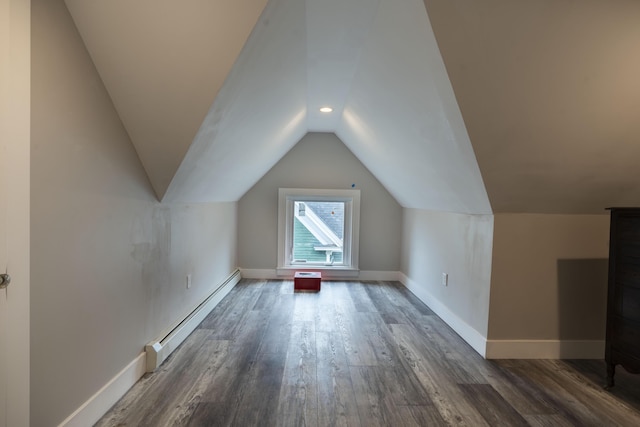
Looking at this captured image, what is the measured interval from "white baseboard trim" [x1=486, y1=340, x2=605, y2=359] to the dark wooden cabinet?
1.42 ft

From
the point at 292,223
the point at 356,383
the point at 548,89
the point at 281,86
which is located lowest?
the point at 356,383

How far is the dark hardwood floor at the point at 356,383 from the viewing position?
70.5 inches

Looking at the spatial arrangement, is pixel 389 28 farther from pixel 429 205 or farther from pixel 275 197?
pixel 275 197

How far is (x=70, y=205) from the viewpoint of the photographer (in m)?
1.49

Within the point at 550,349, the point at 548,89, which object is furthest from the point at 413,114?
the point at 550,349

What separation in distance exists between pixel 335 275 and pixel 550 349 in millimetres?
2830

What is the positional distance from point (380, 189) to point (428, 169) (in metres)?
2.09

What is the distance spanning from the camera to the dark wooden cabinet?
6.38ft

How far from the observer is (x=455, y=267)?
313cm

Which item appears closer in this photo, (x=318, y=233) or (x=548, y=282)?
(x=548, y=282)

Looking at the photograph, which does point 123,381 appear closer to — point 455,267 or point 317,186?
point 455,267

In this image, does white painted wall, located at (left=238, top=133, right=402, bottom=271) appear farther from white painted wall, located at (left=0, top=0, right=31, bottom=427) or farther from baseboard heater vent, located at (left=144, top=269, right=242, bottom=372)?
white painted wall, located at (left=0, top=0, right=31, bottom=427)

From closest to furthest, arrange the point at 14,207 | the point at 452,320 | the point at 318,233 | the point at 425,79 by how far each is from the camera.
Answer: the point at 14,207
the point at 425,79
the point at 452,320
the point at 318,233

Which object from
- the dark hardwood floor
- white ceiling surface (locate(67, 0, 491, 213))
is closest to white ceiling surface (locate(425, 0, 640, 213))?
white ceiling surface (locate(67, 0, 491, 213))
